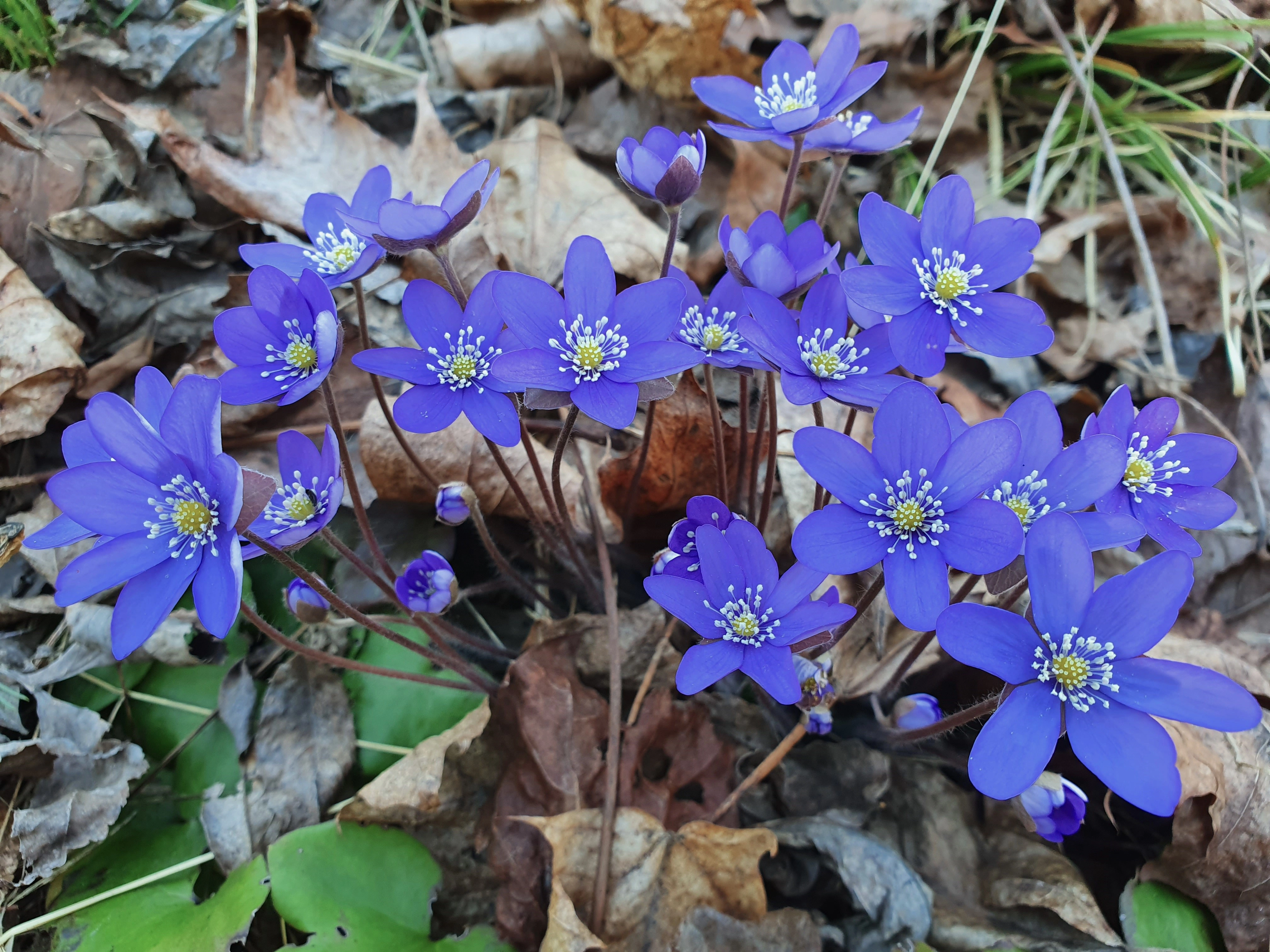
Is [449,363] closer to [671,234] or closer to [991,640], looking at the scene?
[671,234]

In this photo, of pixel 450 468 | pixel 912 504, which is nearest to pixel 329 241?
pixel 450 468

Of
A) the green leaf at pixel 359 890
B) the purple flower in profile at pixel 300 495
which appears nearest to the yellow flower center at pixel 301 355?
the purple flower in profile at pixel 300 495

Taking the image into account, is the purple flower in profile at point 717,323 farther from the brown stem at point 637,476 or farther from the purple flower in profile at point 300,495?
the purple flower in profile at point 300,495

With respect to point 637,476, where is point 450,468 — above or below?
below

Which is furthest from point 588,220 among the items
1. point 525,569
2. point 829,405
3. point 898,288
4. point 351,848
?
point 351,848

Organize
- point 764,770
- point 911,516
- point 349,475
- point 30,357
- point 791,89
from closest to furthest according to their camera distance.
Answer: point 911,516 → point 349,475 → point 764,770 → point 791,89 → point 30,357

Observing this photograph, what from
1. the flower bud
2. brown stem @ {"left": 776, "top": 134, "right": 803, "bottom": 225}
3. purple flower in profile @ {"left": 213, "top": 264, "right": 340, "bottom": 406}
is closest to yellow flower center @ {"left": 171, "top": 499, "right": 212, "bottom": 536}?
purple flower in profile @ {"left": 213, "top": 264, "right": 340, "bottom": 406}

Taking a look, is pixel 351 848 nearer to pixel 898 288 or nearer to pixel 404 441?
pixel 404 441

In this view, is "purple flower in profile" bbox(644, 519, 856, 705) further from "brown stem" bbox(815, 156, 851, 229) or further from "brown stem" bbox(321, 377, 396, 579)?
"brown stem" bbox(815, 156, 851, 229)
